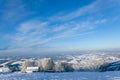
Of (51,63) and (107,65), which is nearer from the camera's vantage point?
(107,65)

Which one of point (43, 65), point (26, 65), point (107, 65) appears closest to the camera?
point (107, 65)

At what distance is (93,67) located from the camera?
59.8 meters

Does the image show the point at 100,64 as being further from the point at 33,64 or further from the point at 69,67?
the point at 33,64

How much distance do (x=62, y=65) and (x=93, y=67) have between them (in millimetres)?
8556

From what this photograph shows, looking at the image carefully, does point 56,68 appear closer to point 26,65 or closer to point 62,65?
point 62,65

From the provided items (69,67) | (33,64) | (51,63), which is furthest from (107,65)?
(33,64)

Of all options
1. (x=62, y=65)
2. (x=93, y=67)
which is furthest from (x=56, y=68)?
(x=93, y=67)

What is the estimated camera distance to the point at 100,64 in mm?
59250

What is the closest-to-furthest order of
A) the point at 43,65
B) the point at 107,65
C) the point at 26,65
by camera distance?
the point at 107,65
the point at 43,65
the point at 26,65

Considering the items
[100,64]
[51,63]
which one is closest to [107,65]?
[100,64]

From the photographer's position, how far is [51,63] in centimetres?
6444

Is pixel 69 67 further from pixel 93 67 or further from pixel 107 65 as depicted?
pixel 107 65

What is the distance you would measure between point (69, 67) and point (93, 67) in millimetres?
6571

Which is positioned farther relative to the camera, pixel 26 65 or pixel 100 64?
pixel 26 65
